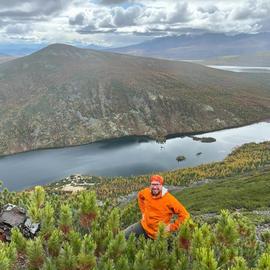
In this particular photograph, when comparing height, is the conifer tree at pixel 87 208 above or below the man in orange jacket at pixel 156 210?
above

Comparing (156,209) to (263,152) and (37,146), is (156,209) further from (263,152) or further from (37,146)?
(37,146)

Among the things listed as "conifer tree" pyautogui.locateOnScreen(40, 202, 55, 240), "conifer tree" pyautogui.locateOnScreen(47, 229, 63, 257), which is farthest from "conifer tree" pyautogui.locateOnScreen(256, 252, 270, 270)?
"conifer tree" pyautogui.locateOnScreen(40, 202, 55, 240)

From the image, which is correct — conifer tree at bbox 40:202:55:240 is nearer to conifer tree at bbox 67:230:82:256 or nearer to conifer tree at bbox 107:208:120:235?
conifer tree at bbox 67:230:82:256

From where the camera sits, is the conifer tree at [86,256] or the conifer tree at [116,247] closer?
the conifer tree at [86,256]

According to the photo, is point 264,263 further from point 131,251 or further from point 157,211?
point 157,211

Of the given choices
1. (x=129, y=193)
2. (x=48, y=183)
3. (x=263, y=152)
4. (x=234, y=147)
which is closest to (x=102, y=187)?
(x=129, y=193)

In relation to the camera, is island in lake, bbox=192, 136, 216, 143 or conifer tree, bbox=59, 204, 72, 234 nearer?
conifer tree, bbox=59, 204, 72, 234

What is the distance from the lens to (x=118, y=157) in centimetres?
15112

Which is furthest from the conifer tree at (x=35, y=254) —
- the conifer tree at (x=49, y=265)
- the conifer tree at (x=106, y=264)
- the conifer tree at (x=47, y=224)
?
the conifer tree at (x=106, y=264)

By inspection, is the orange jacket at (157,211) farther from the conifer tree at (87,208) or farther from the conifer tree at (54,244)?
the conifer tree at (54,244)

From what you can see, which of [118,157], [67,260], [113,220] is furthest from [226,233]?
[118,157]

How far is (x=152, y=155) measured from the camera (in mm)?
151125

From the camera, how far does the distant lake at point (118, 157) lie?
131 metres

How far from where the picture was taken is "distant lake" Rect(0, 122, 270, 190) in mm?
130875
